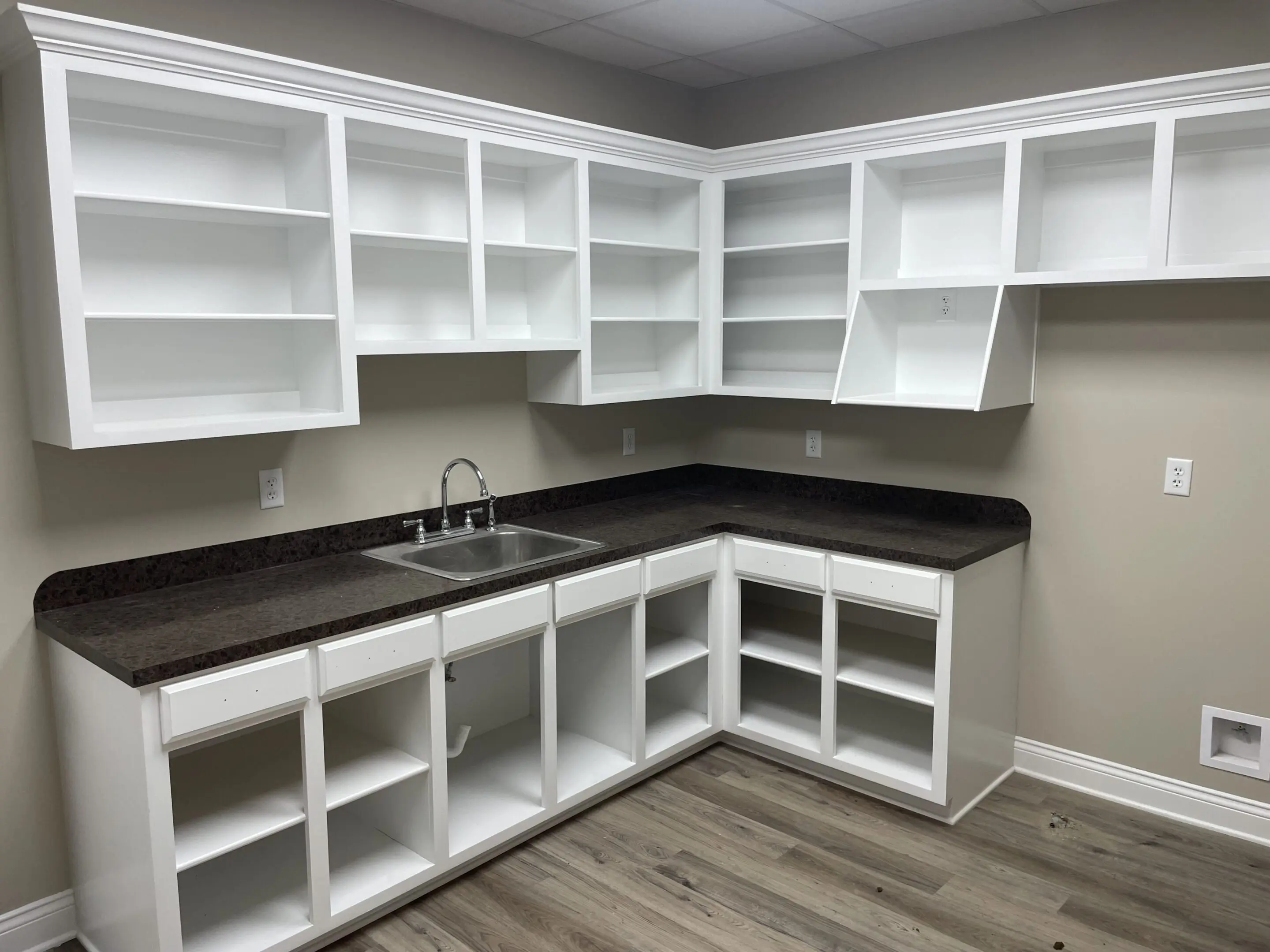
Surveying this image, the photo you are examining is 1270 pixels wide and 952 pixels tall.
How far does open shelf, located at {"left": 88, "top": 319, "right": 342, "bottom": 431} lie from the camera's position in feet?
7.73

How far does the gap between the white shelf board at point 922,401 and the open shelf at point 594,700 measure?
1095mm

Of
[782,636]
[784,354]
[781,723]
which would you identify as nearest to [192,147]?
[784,354]

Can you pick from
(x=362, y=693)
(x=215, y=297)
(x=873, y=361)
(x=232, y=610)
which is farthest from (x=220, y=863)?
(x=873, y=361)

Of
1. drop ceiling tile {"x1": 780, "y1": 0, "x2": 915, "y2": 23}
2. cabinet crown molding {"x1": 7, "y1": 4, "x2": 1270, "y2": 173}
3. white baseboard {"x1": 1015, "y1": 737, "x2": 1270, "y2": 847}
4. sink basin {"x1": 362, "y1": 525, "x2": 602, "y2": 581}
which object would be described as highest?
drop ceiling tile {"x1": 780, "y1": 0, "x2": 915, "y2": 23}

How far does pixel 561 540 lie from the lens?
3.14 metres

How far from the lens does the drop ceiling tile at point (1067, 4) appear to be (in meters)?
2.86

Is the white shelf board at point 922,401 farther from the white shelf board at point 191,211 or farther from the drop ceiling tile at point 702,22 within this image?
the white shelf board at point 191,211

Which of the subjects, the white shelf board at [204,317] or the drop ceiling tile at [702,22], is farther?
the drop ceiling tile at [702,22]

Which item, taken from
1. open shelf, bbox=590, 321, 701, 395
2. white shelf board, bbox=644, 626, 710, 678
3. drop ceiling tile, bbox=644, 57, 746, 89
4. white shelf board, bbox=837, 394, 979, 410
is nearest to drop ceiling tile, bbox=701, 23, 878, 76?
drop ceiling tile, bbox=644, 57, 746, 89

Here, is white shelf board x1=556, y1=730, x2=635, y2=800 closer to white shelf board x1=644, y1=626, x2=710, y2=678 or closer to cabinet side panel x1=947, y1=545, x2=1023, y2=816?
white shelf board x1=644, y1=626, x2=710, y2=678

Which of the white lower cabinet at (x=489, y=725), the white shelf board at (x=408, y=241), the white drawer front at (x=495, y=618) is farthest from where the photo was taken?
the white shelf board at (x=408, y=241)

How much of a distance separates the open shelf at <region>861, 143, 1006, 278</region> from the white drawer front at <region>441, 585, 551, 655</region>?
1.66m

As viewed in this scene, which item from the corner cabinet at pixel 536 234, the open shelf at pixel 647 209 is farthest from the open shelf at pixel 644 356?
the open shelf at pixel 647 209

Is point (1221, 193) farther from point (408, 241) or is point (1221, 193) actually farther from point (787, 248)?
point (408, 241)
